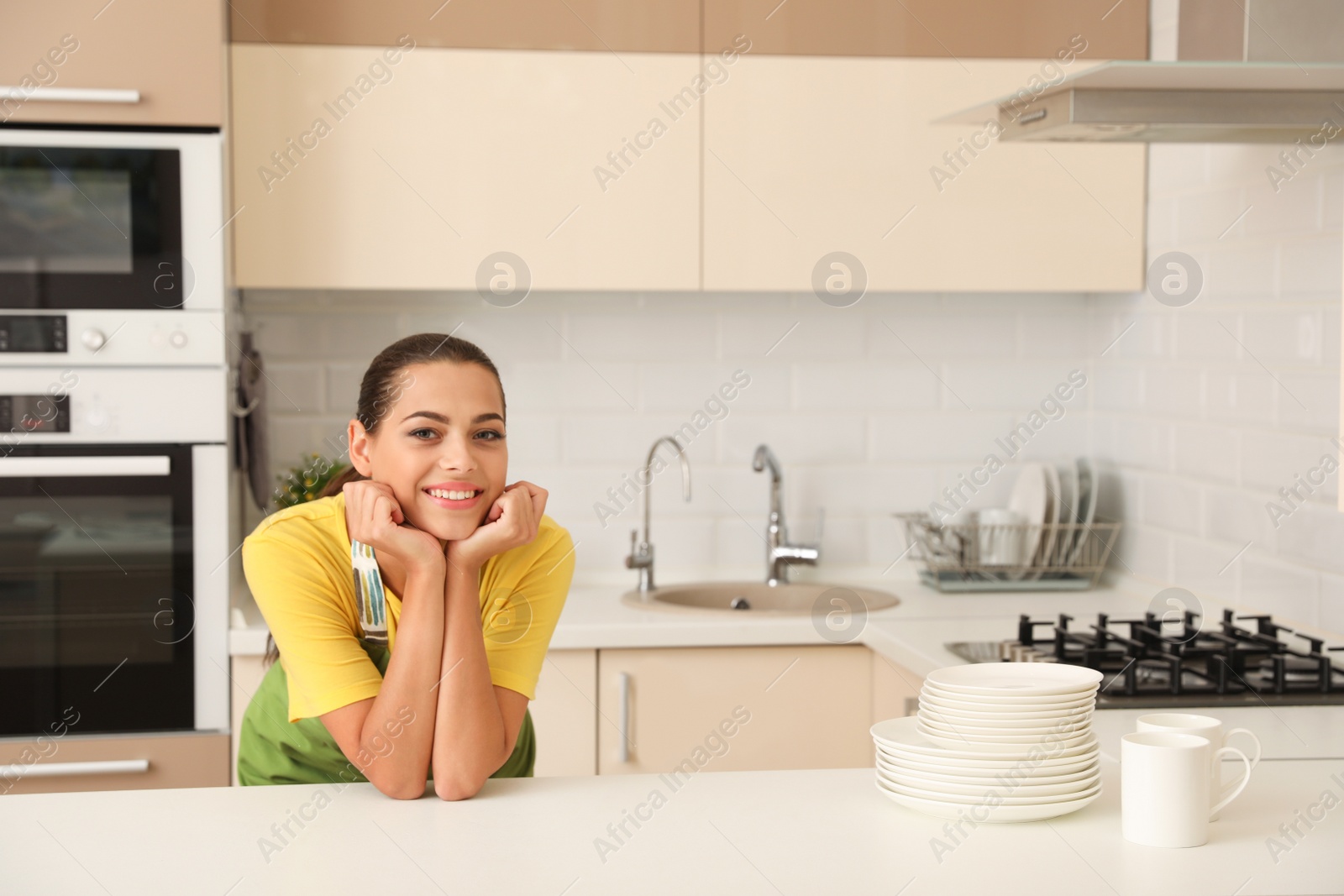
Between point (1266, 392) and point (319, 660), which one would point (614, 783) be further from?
point (1266, 392)

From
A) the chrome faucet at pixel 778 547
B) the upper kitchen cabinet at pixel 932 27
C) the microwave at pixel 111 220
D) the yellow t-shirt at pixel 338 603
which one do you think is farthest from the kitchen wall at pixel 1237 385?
the microwave at pixel 111 220

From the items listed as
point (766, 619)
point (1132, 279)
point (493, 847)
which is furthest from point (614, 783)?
point (1132, 279)

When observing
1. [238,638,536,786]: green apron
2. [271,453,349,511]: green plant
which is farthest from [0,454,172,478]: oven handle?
[238,638,536,786]: green apron

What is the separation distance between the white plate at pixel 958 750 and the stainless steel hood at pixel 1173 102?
85 centimetres

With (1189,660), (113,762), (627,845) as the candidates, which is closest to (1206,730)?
(627,845)

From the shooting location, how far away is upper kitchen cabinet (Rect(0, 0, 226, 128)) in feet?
7.64

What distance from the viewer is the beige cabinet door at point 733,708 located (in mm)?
2520

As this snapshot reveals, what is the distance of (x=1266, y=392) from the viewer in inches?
94.7

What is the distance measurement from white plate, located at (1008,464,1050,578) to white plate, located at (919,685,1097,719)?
162 centimetres

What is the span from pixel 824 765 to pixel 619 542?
2.51 feet

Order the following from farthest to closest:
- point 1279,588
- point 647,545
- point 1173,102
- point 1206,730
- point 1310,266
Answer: point 647,545 → point 1279,588 → point 1310,266 → point 1173,102 → point 1206,730

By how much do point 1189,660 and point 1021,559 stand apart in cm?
82

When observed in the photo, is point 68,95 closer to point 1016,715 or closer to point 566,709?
point 566,709

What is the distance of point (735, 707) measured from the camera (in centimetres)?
254
